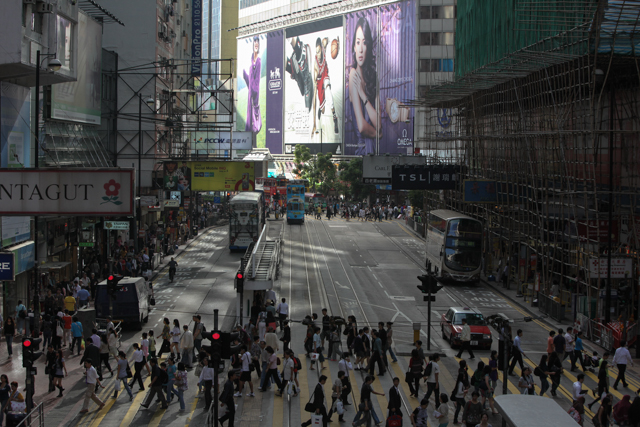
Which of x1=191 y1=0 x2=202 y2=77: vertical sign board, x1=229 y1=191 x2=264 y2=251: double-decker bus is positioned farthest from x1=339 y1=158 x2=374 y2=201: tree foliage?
x1=229 y1=191 x2=264 y2=251: double-decker bus

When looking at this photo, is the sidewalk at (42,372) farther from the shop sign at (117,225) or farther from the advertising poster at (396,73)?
the advertising poster at (396,73)

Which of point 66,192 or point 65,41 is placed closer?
point 66,192

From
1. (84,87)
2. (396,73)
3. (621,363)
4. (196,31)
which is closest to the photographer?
(621,363)

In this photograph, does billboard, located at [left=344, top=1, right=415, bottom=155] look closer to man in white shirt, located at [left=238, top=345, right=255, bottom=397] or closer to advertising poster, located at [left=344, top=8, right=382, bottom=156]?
advertising poster, located at [left=344, top=8, right=382, bottom=156]

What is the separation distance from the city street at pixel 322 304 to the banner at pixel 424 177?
5.16 metres

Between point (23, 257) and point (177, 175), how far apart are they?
1652 cm

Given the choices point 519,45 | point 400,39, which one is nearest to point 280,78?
point 400,39

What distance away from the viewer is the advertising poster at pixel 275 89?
136 m

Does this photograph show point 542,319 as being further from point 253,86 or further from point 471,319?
point 253,86

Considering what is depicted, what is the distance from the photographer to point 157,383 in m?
16.9

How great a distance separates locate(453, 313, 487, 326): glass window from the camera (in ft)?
77.5

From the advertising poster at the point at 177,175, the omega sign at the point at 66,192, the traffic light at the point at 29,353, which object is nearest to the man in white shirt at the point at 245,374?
the traffic light at the point at 29,353

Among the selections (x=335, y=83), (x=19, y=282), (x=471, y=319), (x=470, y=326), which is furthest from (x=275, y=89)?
(x=470, y=326)

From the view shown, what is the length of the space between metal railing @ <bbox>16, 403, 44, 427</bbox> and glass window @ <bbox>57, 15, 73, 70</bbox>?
16.5m
